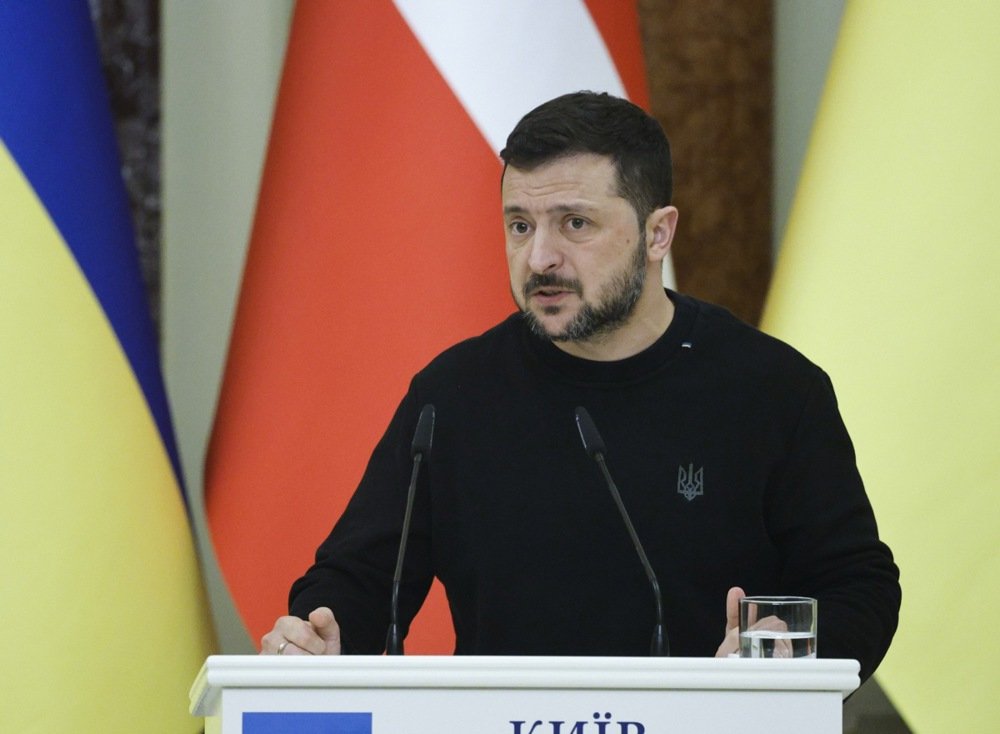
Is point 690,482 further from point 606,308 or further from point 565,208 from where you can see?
point 565,208

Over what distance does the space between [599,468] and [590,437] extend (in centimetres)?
32

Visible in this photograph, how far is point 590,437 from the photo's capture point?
174cm

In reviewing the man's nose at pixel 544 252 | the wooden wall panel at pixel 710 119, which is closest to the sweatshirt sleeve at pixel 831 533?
the man's nose at pixel 544 252

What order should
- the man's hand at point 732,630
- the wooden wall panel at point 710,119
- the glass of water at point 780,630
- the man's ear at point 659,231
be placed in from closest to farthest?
the glass of water at point 780,630 < the man's hand at point 732,630 < the man's ear at point 659,231 < the wooden wall panel at point 710,119

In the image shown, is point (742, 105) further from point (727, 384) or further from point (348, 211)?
point (727, 384)

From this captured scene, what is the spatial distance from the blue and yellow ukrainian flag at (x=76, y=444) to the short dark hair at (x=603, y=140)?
3.04 feet

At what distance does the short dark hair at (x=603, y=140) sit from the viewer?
6.89 ft

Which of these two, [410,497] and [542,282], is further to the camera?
[542,282]

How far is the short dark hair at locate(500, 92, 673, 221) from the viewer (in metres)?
2.10

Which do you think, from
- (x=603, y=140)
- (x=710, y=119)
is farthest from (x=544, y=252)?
(x=710, y=119)

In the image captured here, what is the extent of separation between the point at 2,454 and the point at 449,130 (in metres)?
1.05

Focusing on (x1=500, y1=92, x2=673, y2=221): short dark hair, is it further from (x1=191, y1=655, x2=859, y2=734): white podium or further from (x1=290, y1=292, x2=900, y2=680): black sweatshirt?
(x1=191, y1=655, x2=859, y2=734): white podium

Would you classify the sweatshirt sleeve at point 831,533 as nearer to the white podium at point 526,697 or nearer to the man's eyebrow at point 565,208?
the man's eyebrow at point 565,208

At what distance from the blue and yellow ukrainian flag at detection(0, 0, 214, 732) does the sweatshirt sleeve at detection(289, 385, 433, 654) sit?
1.76ft
